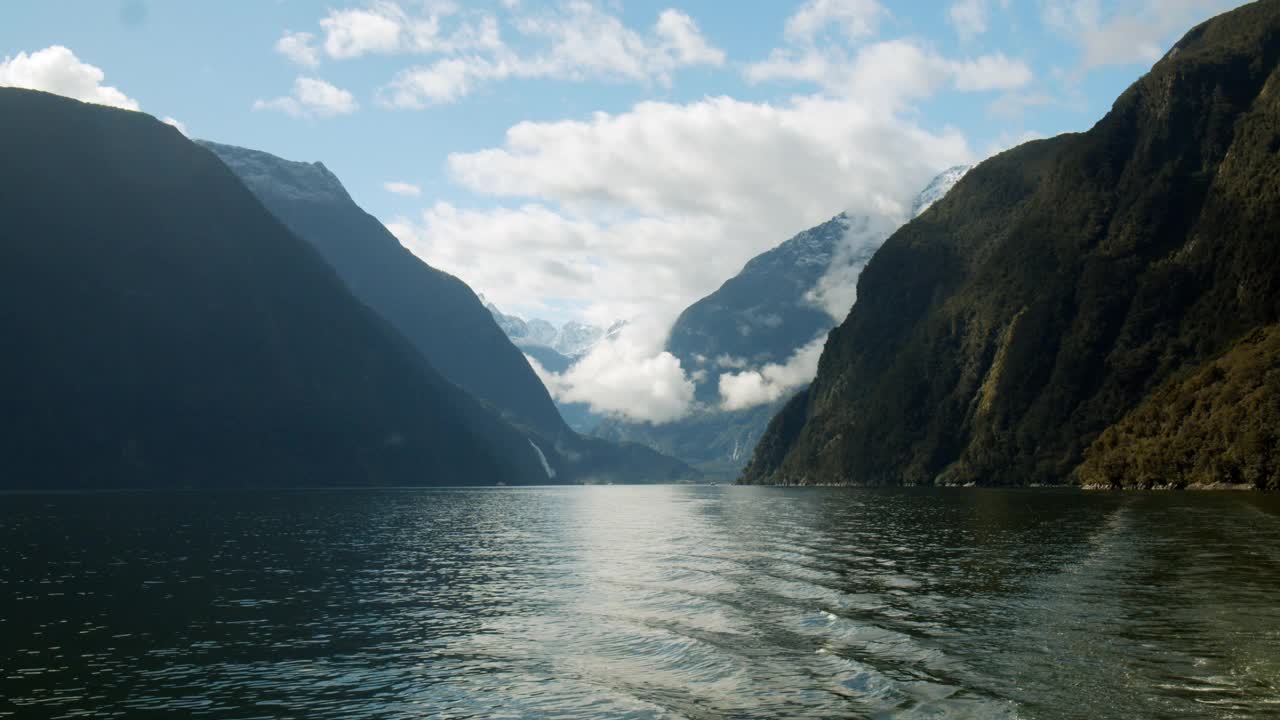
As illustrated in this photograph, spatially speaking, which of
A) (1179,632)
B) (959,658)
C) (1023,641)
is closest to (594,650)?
(959,658)

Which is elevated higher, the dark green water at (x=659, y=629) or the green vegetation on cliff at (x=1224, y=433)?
the green vegetation on cliff at (x=1224, y=433)

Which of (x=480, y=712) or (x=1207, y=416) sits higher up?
(x=1207, y=416)

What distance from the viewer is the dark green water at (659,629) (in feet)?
87.1

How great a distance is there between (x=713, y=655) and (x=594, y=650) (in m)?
4.79

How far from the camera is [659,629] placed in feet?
126

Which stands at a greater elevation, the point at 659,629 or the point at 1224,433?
the point at 1224,433

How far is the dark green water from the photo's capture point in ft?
87.1

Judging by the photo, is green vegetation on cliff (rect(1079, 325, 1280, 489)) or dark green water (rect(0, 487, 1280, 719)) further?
green vegetation on cliff (rect(1079, 325, 1280, 489))

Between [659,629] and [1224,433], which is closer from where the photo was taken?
[659,629]

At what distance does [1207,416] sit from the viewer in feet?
597

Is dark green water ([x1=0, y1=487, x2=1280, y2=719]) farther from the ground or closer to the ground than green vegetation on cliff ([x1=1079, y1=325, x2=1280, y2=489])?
closer to the ground

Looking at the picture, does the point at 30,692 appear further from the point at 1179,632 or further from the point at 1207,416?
the point at 1207,416

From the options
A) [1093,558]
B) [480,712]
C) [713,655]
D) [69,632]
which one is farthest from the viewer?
[1093,558]

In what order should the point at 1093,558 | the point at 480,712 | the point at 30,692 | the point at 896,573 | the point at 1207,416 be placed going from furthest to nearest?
1. the point at 1207,416
2. the point at 1093,558
3. the point at 896,573
4. the point at 30,692
5. the point at 480,712
